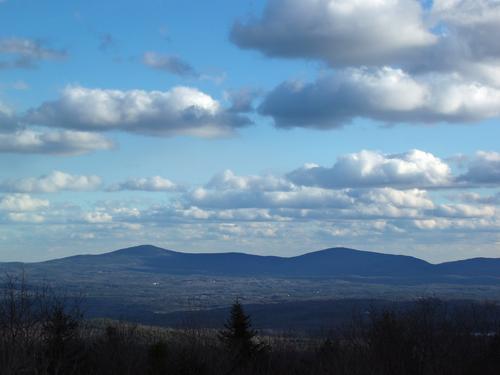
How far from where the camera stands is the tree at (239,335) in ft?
189

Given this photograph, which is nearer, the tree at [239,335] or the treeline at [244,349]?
the treeline at [244,349]

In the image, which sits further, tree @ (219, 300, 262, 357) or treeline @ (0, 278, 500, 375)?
tree @ (219, 300, 262, 357)

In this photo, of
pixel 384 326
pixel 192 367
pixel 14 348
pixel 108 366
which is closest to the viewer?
pixel 14 348

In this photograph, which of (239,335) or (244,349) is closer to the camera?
(244,349)

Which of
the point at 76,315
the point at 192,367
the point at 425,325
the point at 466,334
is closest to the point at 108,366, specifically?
the point at 76,315

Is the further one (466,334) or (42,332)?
(466,334)

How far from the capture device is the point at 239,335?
58938mm

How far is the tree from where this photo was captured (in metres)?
57.8

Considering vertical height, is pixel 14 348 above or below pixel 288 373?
above

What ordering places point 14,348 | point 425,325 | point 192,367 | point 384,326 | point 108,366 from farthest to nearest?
point 425,325, point 384,326, point 108,366, point 192,367, point 14,348

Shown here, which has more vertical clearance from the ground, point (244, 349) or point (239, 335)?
point (239, 335)

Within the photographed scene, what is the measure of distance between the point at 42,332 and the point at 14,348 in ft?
55.3

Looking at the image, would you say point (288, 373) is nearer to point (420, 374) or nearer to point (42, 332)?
point (420, 374)

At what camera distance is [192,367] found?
47312mm
